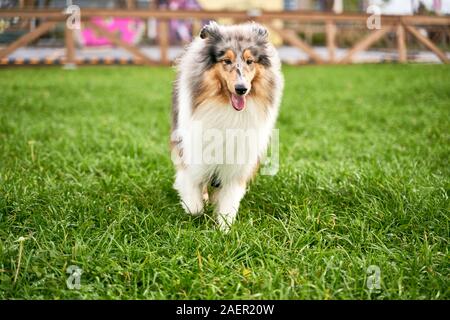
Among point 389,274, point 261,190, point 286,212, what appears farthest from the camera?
point 261,190

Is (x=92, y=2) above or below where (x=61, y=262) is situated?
above

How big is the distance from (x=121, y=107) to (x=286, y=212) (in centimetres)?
482

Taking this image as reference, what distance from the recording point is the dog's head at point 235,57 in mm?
2855

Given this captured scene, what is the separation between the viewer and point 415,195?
3.29 meters

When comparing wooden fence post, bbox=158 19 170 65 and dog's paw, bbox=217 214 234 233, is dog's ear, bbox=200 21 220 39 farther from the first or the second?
wooden fence post, bbox=158 19 170 65

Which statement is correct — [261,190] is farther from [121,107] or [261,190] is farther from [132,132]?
[121,107]

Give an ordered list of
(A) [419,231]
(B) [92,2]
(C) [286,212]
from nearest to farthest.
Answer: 1. (A) [419,231]
2. (C) [286,212]
3. (B) [92,2]

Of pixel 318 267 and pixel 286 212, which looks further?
pixel 286 212

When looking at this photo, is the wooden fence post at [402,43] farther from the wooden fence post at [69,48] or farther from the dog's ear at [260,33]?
the dog's ear at [260,33]

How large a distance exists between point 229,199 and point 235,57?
1.02 metres

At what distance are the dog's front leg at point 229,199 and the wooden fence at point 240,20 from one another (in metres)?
10.8

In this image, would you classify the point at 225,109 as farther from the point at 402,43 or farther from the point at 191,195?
the point at 402,43

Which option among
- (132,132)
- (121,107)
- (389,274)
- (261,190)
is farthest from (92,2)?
(389,274)
